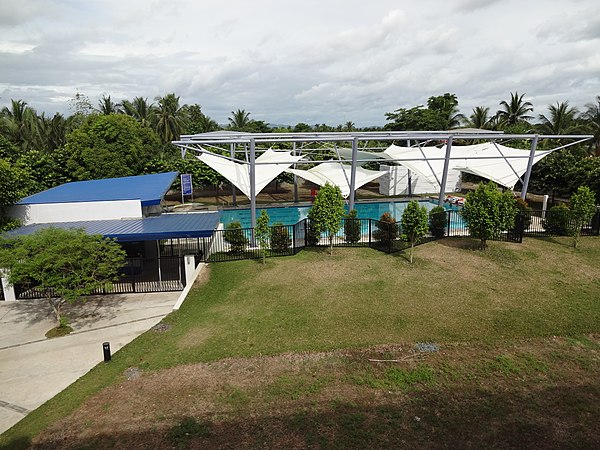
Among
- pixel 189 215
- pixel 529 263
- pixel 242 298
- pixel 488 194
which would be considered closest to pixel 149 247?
pixel 189 215

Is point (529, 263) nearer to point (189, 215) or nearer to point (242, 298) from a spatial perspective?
point (242, 298)

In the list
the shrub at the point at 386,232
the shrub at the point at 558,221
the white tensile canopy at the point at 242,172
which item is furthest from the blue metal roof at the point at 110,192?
the shrub at the point at 558,221

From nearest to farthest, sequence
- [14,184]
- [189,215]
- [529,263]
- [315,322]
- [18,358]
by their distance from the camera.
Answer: [18,358] → [315,322] → [529,263] → [14,184] → [189,215]

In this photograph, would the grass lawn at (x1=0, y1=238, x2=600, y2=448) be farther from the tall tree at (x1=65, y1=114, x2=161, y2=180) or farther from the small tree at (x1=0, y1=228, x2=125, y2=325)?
the tall tree at (x1=65, y1=114, x2=161, y2=180)

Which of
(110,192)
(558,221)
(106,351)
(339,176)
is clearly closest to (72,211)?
(110,192)

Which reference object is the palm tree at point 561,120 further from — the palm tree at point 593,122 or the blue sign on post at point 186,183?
the blue sign on post at point 186,183
